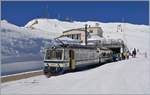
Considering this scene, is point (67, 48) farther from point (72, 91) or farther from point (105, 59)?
point (105, 59)

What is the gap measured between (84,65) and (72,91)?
18.4 meters

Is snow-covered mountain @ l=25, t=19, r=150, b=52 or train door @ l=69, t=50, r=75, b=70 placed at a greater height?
snow-covered mountain @ l=25, t=19, r=150, b=52

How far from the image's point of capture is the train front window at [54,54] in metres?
29.3

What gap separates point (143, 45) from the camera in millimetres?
117500

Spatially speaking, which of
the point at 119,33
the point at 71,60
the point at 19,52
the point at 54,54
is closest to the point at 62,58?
the point at 54,54

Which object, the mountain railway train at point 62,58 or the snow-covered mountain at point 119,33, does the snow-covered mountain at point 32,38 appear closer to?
the snow-covered mountain at point 119,33

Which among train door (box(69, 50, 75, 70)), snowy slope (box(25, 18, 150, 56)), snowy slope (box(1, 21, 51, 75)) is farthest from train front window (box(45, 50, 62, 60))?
snowy slope (box(25, 18, 150, 56))

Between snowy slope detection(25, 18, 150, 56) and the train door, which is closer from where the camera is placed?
the train door

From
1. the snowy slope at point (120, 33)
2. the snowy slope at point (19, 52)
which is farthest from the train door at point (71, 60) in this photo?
the snowy slope at point (120, 33)

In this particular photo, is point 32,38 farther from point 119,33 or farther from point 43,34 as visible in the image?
point 119,33

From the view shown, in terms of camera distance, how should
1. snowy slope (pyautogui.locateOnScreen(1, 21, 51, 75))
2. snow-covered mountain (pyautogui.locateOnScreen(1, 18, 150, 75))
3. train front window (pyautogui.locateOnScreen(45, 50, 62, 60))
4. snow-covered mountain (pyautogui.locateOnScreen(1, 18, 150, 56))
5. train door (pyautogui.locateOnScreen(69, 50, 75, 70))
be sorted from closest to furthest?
train front window (pyautogui.locateOnScreen(45, 50, 62, 60)) → train door (pyautogui.locateOnScreen(69, 50, 75, 70)) → snowy slope (pyautogui.locateOnScreen(1, 21, 51, 75)) → snow-covered mountain (pyautogui.locateOnScreen(1, 18, 150, 75)) → snow-covered mountain (pyautogui.locateOnScreen(1, 18, 150, 56))

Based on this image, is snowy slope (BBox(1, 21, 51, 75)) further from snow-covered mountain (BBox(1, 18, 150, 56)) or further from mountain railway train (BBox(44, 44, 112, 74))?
mountain railway train (BBox(44, 44, 112, 74))

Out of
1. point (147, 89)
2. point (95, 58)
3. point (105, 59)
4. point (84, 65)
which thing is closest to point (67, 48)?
point (84, 65)

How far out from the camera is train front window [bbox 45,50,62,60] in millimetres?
29297
